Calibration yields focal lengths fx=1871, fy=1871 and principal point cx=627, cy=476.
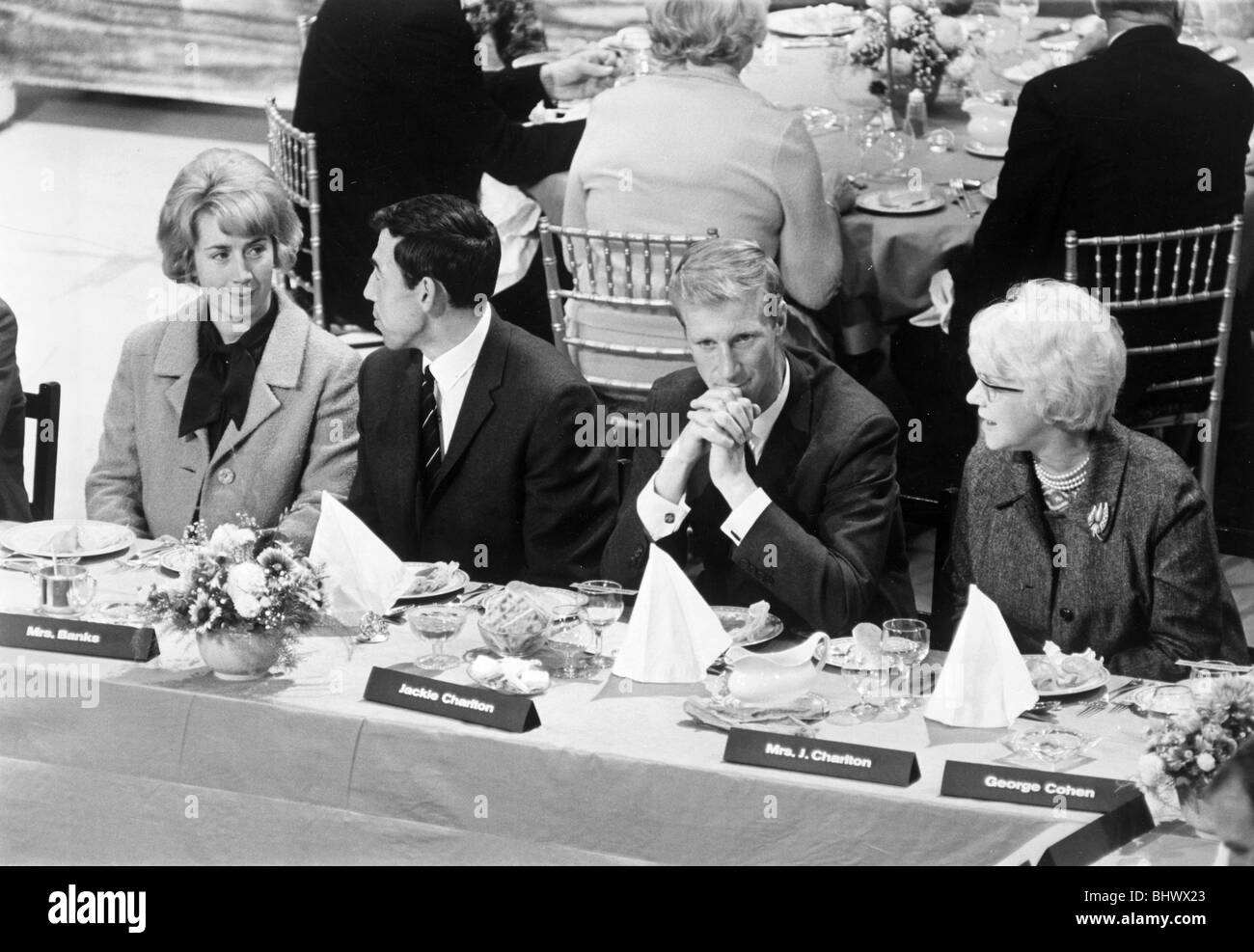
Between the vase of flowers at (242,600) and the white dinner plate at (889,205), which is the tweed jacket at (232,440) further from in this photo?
the white dinner plate at (889,205)

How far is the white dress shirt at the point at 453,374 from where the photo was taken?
360 centimetres

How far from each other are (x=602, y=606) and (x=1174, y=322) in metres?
2.26

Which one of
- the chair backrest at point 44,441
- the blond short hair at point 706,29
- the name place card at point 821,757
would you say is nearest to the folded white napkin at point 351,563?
the name place card at point 821,757

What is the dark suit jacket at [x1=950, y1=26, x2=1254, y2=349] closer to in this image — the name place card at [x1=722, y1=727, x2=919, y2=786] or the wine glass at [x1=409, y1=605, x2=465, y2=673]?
the wine glass at [x1=409, y1=605, x2=465, y2=673]

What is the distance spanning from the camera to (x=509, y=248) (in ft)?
17.1

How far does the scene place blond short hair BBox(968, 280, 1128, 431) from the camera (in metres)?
3.08

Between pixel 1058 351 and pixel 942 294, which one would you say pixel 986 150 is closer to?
pixel 942 294

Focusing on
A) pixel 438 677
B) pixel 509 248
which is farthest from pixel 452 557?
pixel 509 248

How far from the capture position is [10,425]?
4082 millimetres

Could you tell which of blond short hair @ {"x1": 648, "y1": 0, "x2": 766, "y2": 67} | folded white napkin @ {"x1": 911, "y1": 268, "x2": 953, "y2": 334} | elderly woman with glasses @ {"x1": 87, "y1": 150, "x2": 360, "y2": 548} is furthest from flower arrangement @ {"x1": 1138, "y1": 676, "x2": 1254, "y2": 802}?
folded white napkin @ {"x1": 911, "y1": 268, "x2": 953, "y2": 334}

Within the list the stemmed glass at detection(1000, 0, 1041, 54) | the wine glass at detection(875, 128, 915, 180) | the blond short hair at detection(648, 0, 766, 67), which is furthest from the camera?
the stemmed glass at detection(1000, 0, 1041, 54)

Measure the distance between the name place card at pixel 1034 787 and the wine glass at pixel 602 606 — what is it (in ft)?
2.12

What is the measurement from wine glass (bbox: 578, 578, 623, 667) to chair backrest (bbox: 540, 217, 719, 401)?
1.49m
